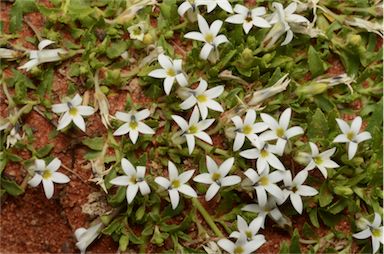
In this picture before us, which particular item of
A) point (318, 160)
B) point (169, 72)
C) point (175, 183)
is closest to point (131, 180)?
point (175, 183)

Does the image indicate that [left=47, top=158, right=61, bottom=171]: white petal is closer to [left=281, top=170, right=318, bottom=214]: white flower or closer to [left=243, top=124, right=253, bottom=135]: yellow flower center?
[left=243, top=124, right=253, bottom=135]: yellow flower center

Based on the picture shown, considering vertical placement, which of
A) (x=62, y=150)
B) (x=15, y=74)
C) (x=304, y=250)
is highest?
(x=15, y=74)

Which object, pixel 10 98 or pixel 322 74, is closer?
pixel 10 98

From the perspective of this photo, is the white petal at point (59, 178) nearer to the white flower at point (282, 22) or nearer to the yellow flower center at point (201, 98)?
the yellow flower center at point (201, 98)

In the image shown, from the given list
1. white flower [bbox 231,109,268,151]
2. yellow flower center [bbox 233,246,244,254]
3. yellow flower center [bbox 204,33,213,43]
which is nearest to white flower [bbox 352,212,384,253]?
yellow flower center [bbox 233,246,244,254]

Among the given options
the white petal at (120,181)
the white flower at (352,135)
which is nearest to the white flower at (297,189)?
the white flower at (352,135)

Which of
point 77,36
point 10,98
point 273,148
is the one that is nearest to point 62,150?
point 10,98

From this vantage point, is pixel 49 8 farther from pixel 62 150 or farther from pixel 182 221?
pixel 182 221
